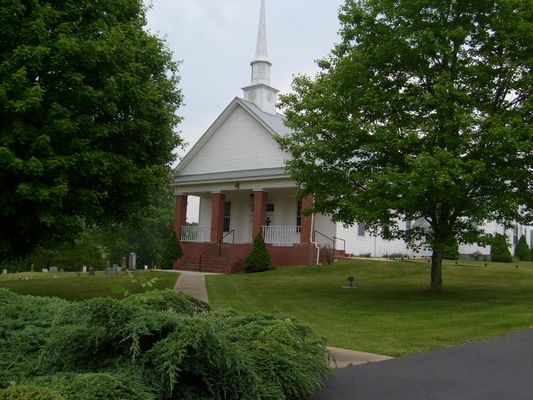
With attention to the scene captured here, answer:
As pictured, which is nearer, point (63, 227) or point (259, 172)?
point (63, 227)

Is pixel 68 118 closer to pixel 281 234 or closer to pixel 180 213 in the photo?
pixel 281 234

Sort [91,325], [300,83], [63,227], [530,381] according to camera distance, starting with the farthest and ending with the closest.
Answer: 1. [300,83]
2. [63,227]
3. [530,381]
4. [91,325]

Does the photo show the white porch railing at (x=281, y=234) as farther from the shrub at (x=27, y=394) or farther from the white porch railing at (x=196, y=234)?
the shrub at (x=27, y=394)

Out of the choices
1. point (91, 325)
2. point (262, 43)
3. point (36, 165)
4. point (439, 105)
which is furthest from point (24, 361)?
point (262, 43)

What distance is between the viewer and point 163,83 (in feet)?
49.0

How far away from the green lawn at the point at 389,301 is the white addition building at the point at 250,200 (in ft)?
9.86

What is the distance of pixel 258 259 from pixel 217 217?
4.58m

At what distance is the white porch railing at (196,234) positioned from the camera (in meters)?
29.7

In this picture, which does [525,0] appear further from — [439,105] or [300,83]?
[300,83]

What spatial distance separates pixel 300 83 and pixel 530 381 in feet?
41.8

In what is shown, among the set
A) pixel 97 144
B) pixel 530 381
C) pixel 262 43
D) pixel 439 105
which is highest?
pixel 262 43

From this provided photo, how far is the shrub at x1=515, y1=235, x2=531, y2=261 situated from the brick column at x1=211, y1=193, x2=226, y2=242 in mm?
19781

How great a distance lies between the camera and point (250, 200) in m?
29.6

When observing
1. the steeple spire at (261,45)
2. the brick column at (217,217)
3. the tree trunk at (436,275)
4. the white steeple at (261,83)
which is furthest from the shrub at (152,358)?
the steeple spire at (261,45)
